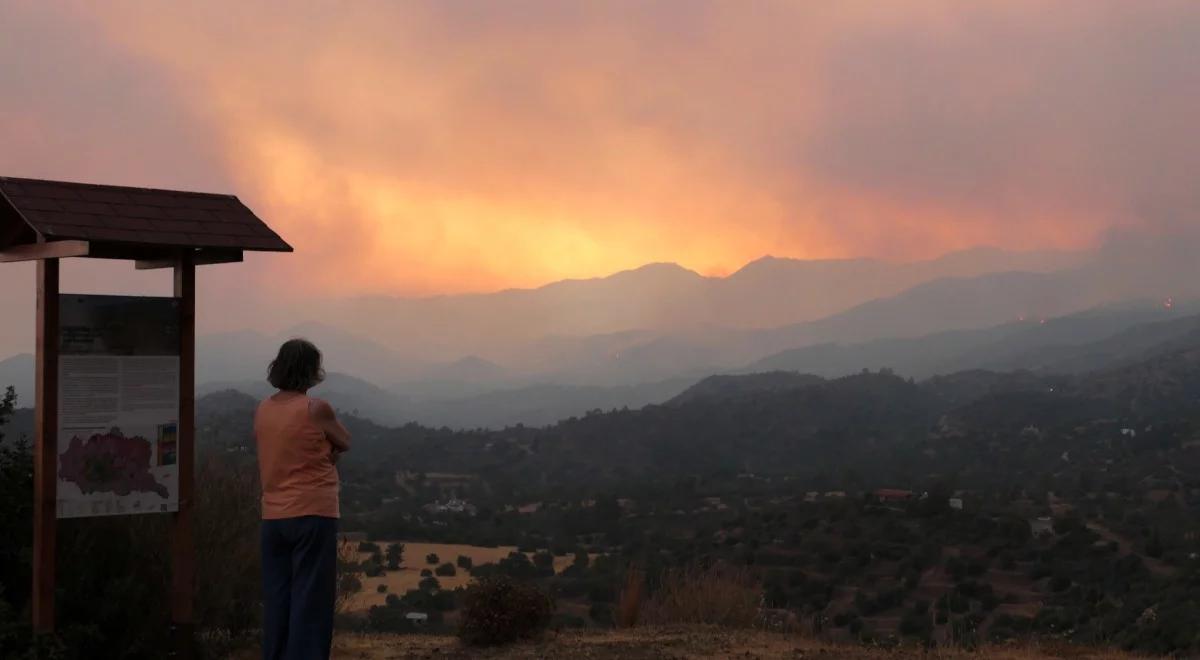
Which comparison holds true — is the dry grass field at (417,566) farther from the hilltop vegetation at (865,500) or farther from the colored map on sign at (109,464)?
the colored map on sign at (109,464)

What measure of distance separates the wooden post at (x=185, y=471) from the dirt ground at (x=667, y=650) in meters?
1.98

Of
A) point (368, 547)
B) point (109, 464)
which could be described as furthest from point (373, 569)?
point (109, 464)

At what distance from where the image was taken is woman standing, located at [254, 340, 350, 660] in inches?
238

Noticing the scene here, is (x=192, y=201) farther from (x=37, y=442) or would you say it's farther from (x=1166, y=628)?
(x=1166, y=628)

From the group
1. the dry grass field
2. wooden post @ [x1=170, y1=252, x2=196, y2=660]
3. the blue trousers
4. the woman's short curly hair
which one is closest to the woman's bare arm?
the woman's short curly hair

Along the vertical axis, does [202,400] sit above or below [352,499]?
above

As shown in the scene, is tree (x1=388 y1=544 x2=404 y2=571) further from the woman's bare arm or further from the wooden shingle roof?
the woman's bare arm

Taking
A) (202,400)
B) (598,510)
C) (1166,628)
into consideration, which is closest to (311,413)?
(1166,628)

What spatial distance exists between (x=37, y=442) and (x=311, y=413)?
254 cm

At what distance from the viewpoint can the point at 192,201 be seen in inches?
322

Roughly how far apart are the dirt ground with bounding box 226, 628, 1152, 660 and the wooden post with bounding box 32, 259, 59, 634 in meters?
2.92

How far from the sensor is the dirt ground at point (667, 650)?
10.7 metres

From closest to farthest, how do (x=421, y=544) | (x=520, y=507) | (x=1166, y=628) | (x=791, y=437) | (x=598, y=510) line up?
(x=1166, y=628) < (x=421, y=544) < (x=598, y=510) < (x=520, y=507) < (x=791, y=437)

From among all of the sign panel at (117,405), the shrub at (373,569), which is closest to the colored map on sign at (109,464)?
the sign panel at (117,405)
